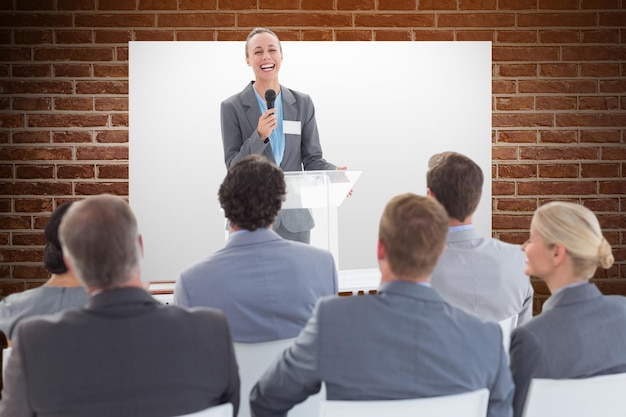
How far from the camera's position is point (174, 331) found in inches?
64.6

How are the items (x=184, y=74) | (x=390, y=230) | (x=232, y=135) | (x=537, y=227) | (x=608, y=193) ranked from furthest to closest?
(x=608, y=193), (x=184, y=74), (x=232, y=135), (x=537, y=227), (x=390, y=230)

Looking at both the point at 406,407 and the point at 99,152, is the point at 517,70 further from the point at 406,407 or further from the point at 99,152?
the point at 406,407

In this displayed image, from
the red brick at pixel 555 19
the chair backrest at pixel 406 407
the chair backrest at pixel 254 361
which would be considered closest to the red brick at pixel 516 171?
the red brick at pixel 555 19

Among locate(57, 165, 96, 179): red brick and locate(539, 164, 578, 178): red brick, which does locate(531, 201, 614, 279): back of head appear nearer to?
locate(539, 164, 578, 178): red brick

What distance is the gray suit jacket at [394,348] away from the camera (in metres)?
1.66

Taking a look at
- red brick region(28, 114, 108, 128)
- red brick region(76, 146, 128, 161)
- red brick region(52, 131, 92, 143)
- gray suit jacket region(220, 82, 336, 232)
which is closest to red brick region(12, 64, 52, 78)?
red brick region(28, 114, 108, 128)

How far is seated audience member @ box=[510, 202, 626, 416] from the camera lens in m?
1.86

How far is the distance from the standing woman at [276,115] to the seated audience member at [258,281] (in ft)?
4.50

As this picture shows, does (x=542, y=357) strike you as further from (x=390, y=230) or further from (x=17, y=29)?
(x=17, y=29)

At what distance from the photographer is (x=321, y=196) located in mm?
→ 3221

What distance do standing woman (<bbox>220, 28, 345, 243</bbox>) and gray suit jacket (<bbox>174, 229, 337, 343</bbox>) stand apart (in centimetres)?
144

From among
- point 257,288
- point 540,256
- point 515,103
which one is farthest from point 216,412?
point 515,103

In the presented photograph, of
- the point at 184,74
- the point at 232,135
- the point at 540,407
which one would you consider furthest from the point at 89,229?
the point at 184,74

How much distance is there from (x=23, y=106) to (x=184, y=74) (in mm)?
1076
